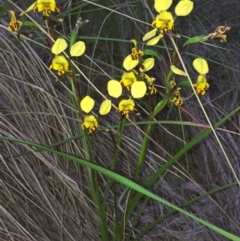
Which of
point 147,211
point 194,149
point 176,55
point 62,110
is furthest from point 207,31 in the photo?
point 176,55

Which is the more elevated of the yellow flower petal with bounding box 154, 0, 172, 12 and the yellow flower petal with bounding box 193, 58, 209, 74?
the yellow flower petal with bounding box 154, 0, 172, 12

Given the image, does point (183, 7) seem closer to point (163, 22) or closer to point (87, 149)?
point (163, 22)

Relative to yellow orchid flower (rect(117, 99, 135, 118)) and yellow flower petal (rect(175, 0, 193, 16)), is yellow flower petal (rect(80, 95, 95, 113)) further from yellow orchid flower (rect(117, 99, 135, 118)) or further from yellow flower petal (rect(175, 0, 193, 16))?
yellow flower petal (rect(175, 0, 193, 16))

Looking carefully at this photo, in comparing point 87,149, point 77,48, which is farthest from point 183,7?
point 87,149

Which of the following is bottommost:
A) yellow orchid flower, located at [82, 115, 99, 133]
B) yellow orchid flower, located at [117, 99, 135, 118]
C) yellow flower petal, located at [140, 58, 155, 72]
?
yellow orchid flower, located at [82, 115, 99, 133]

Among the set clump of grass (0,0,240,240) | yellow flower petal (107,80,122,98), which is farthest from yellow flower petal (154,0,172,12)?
yellow flower petal (107,80,122,98)

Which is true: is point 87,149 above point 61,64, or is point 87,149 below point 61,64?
below

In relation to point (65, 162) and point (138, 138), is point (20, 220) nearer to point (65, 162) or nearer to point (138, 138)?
point (65, 162)

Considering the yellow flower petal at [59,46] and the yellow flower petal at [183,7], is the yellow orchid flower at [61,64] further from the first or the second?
the yellow flower petal at [183,7]

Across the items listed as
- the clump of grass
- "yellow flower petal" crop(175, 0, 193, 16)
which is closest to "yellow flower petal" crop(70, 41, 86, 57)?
the clump of grass
